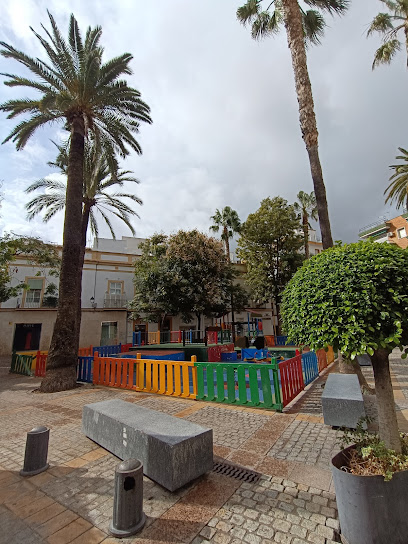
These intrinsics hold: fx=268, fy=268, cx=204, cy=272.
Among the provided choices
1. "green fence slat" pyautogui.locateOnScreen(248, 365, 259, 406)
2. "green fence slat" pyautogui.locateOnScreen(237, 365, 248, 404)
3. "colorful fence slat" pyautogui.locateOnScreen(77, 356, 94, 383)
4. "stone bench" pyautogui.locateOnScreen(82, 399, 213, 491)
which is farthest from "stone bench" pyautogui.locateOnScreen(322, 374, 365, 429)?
"colorful fence slat" pyautogui.locateOnScreen(77, 356, 94, 383)

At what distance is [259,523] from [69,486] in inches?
86.7

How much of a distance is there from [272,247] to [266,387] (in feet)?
83.1

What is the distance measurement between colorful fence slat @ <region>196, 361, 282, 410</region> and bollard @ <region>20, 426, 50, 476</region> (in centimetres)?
388

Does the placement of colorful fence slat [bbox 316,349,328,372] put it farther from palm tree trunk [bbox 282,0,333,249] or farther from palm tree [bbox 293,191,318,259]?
palm tree [bbox 293,191,318,259]

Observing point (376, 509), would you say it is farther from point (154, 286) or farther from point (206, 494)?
point (154, 286)

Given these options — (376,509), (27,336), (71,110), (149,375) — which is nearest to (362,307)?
(376,509)

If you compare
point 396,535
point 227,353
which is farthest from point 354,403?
point 227,353

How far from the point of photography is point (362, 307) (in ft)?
8.14

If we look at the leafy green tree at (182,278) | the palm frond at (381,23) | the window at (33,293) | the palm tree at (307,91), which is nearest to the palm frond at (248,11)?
the palm tree at (307,91)

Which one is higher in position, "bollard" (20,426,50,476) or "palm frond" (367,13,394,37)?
"palm frond" (367,13,394,37)

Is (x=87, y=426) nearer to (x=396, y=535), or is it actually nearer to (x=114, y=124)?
(x=396, y=535)

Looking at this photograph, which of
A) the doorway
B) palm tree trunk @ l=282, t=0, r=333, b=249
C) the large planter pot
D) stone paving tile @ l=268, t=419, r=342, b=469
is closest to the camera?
the large planter pot

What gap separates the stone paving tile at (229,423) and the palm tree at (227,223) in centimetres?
2731

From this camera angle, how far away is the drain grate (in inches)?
127
